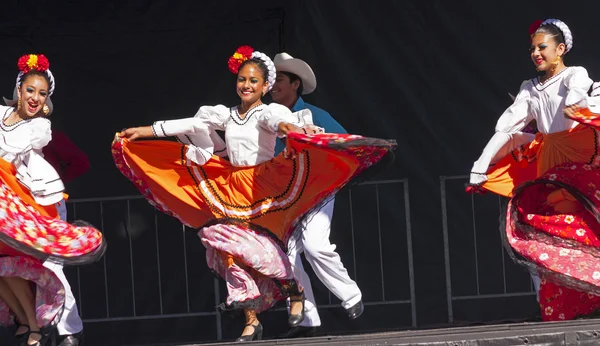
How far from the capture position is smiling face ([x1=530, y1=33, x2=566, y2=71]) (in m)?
7.49

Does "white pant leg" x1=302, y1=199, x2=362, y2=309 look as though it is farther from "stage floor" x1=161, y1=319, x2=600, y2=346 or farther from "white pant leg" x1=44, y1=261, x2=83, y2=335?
"white pant leg" x1=44, y1=261, x2=83, y2=335

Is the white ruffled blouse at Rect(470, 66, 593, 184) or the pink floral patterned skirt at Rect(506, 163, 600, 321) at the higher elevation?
the white ruffled blouse at Rect(470, 66, 593, 184)

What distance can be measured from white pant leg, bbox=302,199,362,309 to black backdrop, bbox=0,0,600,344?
131cm

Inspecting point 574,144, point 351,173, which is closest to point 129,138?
point 351,173

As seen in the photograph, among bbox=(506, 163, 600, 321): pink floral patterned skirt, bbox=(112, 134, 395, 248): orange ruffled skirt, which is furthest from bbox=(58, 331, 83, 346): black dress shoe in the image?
bbox=(506, 163, 600, 321): pink floral patterned skirt

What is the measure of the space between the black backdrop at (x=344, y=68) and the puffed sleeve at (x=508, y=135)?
1.40 metres

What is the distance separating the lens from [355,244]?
9.23 m

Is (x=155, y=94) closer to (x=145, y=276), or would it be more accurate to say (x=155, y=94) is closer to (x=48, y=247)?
(x=145, y=276)

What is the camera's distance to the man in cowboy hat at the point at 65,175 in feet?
25.9

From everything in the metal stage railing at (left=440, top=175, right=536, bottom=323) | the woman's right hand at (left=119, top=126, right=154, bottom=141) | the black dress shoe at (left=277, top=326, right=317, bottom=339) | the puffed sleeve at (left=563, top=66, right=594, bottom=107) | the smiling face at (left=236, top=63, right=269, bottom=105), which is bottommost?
the black dress shoe at (left=277, top=326, right=317, bottom=339)

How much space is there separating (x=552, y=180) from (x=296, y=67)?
75.8 inches

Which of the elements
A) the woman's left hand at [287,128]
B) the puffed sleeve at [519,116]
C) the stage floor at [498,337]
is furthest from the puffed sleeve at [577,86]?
the woman's left hand at [287,128]

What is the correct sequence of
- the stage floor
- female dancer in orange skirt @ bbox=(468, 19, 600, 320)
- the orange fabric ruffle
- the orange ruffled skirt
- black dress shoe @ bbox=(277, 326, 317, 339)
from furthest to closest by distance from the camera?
black dress shoe @ bbox=(277, 326, 317, 339) → the orange ruffled skirt → the orange fabric ruffle → female dancer in orange skirt @ bbox=(468, 19, 600, 320) → the stage floor

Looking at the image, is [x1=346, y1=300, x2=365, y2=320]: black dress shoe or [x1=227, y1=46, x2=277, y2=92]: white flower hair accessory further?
[x1=346, y1=300, x2=365, y2=320]: black dress shoe
